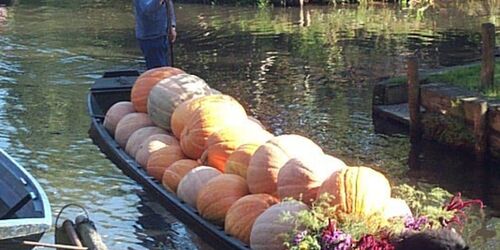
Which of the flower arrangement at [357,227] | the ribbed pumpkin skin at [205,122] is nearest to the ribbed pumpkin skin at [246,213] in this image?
the flower arrangement at [357,227]

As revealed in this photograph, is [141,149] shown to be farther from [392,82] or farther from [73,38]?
[73,38]

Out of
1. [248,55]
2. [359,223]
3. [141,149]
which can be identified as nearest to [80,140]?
[141,149]

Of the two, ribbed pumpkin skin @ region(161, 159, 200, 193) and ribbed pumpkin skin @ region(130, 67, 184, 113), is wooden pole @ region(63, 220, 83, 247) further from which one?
ribbed pumpkin skin @ region(130, 67, 184, 113)

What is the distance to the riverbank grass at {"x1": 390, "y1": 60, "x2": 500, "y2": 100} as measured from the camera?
40.7ft

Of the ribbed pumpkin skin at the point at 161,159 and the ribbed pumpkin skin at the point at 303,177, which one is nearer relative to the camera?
the ribbed pumpkin skin at the point at 303,177

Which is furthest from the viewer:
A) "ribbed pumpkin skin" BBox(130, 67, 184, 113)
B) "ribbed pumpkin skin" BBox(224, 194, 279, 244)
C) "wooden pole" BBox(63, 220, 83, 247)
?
"ribbed pumpkin skin" BBox(130, 67, 184, 113)

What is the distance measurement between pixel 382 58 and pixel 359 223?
1365cm

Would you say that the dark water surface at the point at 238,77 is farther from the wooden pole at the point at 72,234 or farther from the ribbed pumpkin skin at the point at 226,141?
the wooden pole at the point at 72,234

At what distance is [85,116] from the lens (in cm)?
1477

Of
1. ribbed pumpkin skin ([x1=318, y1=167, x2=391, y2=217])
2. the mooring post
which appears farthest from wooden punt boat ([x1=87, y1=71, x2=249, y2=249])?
the mooring post

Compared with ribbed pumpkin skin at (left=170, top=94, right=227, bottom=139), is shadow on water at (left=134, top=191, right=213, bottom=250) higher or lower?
lower

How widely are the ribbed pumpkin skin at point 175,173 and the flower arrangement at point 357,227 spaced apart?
2881 mm

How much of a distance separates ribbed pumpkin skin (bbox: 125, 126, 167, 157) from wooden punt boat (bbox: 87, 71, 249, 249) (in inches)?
3.3

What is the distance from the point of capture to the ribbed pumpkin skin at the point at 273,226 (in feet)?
24.6
